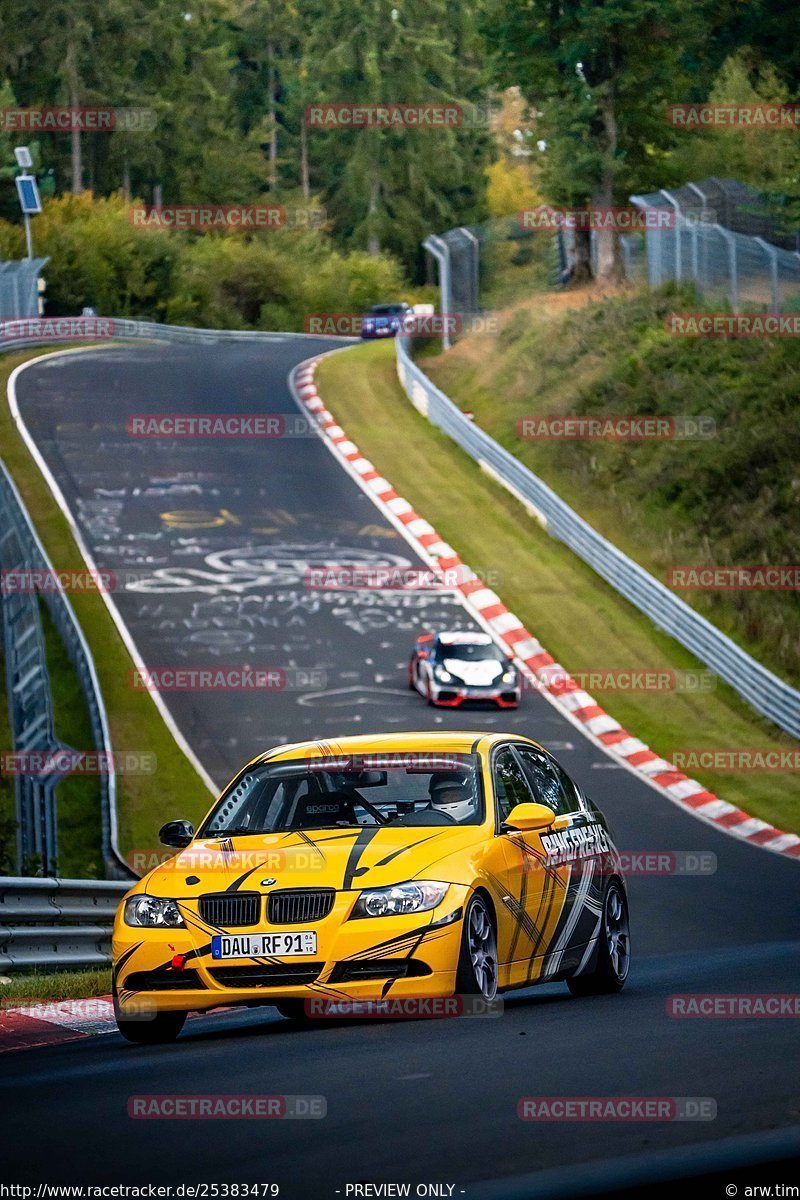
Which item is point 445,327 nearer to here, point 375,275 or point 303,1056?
point 303,1056

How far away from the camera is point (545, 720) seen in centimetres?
2617

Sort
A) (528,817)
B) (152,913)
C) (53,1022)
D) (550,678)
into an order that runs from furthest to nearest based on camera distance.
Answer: (550,678), (53,1022), (528,817), (152,913)

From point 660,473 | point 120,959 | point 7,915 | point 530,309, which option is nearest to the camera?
point 120,959

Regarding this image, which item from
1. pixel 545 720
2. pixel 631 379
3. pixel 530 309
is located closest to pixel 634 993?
pixel 545 720

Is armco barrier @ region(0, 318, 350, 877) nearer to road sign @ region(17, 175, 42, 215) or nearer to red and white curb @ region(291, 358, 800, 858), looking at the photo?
red and white curb @ region(291, 358, 800, 858)

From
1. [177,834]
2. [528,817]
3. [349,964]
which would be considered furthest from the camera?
[177,834]

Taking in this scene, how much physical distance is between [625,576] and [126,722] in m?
10.1

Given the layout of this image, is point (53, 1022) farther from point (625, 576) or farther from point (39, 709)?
point (625, 576)

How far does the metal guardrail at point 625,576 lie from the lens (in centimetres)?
2711

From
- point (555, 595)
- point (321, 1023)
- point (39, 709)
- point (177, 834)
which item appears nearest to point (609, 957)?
point (321, 1023)

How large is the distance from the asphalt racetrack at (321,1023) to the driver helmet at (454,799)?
1009mm

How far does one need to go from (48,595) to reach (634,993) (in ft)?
63.3

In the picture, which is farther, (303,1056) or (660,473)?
(660,473)

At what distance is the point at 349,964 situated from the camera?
8375mm
